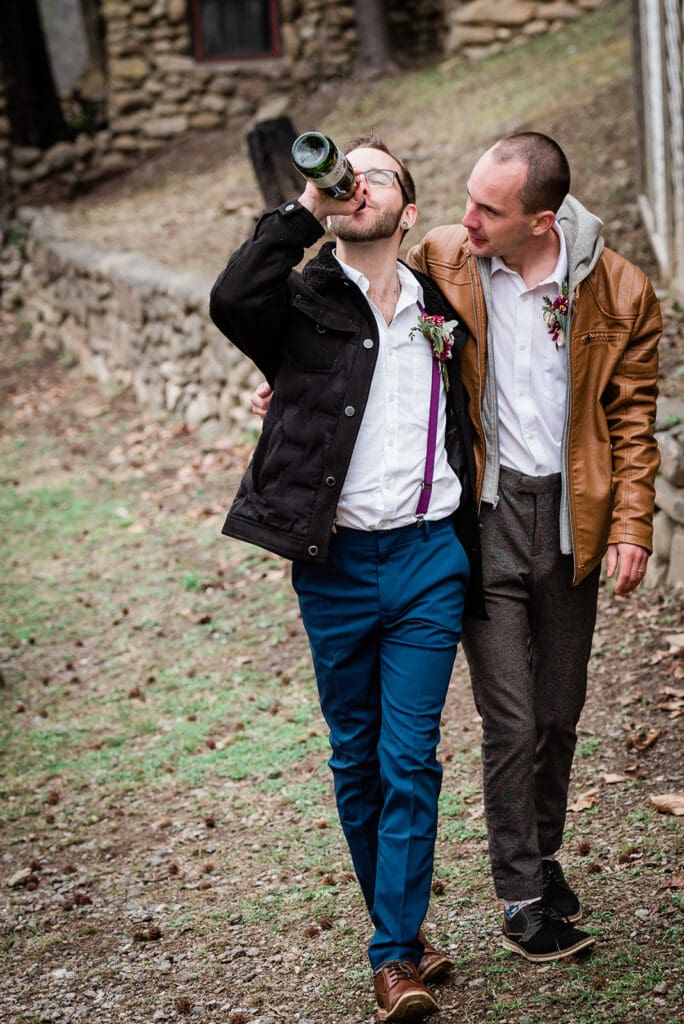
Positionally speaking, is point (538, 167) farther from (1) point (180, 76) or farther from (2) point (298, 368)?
(1) point (180, 76)

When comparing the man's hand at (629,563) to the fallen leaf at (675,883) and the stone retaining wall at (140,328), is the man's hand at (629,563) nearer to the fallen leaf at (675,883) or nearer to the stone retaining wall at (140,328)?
the fallen leaf at (675,883)

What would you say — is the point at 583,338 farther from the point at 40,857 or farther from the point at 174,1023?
the point at 40,857

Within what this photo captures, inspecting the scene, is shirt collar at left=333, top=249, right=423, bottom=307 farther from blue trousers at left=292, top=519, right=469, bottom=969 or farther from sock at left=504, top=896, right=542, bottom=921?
sock at left=504, top=896, right=542, bottom=921

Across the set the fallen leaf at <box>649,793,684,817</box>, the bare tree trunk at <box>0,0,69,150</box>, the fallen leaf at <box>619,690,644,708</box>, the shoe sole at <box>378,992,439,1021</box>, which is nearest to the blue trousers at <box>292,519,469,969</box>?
the shoe sole at <box>378,992,439,1021</box>

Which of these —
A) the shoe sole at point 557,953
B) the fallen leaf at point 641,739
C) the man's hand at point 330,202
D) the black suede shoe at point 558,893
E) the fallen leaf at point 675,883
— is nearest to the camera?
the man's hand at point 330,202

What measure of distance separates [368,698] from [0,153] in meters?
16.1

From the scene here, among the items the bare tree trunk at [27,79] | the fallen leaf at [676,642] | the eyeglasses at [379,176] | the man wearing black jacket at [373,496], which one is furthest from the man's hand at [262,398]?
the bare tree trunk at [27,79]

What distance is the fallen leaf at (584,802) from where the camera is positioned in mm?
4242

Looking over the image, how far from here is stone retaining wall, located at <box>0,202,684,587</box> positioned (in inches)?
400

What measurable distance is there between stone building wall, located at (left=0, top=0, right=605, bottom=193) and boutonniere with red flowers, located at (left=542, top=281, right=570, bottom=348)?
15076 millimetres

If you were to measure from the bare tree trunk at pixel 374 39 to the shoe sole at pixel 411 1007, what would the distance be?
16111 millimetres

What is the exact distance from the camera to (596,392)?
3.22 metres

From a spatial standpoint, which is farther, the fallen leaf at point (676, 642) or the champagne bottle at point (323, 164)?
the fallen leaf at point (676, 642)

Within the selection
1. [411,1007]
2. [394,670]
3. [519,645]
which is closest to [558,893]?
[411,1007]
